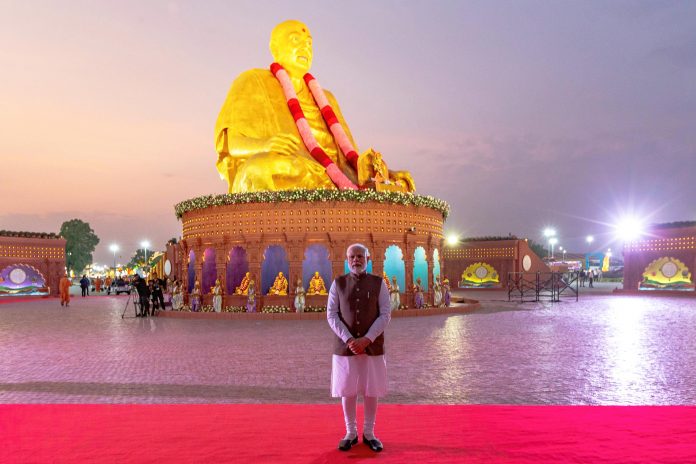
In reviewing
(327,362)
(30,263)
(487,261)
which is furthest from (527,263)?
(327,362)

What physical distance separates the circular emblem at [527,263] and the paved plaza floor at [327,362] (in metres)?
21.0

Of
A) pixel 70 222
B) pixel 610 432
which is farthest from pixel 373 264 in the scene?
pixel 70 222

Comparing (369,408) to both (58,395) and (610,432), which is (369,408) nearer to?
(610,432)

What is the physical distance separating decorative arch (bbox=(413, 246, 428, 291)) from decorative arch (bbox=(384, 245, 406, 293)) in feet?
2.29

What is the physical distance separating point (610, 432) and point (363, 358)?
2313 mm

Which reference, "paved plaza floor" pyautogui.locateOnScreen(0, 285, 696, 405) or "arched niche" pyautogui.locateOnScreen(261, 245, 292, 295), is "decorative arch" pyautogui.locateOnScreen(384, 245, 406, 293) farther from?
"paved plaza floor" pyautogui.locateOnScreen(0, 285, 696, 405)

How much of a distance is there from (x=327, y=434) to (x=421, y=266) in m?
15.3

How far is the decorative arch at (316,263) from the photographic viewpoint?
18.7 m

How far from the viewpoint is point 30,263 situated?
31906 mm

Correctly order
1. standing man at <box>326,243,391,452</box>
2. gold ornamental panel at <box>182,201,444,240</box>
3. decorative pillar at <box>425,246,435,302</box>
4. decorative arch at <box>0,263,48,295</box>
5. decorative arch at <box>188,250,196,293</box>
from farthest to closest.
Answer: decorative arch at <box>0,263,48,295</box>, decorative arch at <box>188,250,196,293</box>, decorative pillar at <box>425,246,435,302</box>, gold ornamental panel at <box>182,201,444,240</box>, standing man at <box>326,243,391,452</box>

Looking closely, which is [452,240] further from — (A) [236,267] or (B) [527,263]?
(A) [236,267]

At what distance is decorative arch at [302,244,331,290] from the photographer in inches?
736

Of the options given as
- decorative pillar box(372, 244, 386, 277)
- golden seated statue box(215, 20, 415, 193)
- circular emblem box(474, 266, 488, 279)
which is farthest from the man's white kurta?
circular emblem box(474, 266, 488, 279)

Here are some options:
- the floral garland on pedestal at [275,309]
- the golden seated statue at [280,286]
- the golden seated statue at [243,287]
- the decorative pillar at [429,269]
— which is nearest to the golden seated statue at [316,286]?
the golden seated statue at [280,286]
